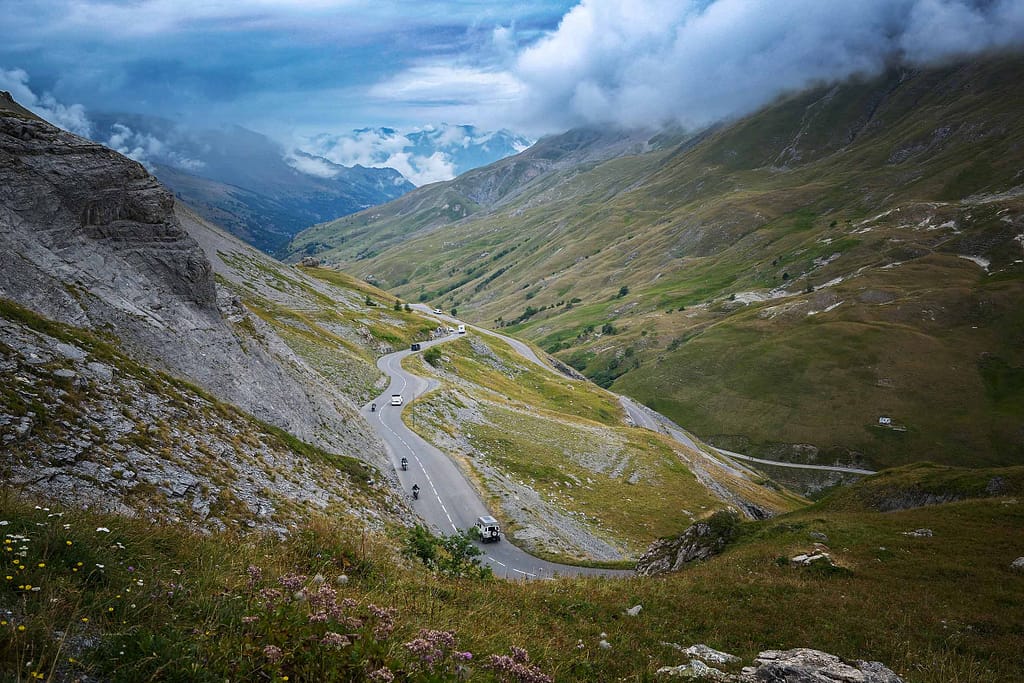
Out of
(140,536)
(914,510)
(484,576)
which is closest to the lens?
(140,536)

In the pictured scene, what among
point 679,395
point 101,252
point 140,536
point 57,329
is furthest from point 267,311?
point 679,395

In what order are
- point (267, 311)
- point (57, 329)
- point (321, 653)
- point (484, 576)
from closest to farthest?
point (321, 653) < point (484, 576) < point (57, 329) < point (267, 311)

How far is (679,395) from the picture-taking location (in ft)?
622

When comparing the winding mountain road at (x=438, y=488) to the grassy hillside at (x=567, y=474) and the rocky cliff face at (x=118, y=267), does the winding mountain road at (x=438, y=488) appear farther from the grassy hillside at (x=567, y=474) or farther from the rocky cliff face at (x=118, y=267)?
the rocky cliff face at (x=118, y=267)

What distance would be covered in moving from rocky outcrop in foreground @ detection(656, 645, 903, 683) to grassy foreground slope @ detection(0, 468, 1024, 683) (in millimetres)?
766

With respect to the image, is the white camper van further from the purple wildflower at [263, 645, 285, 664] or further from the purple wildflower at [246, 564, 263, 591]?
the purple wildflower at [263, 645, 285, 664]

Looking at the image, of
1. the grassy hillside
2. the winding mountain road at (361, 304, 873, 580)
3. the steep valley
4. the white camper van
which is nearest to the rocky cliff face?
the steep valley

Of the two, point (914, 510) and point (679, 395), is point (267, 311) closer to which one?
point (914, 510)

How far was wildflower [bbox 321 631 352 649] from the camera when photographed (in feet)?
20.8

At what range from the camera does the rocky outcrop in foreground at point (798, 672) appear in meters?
9.58

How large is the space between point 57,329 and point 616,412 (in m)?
118

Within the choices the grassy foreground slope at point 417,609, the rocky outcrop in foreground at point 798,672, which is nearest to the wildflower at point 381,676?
the grassy foreground slope at point 417,609

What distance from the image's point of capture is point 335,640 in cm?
636

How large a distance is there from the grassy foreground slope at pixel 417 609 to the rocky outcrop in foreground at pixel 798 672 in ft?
2.51
